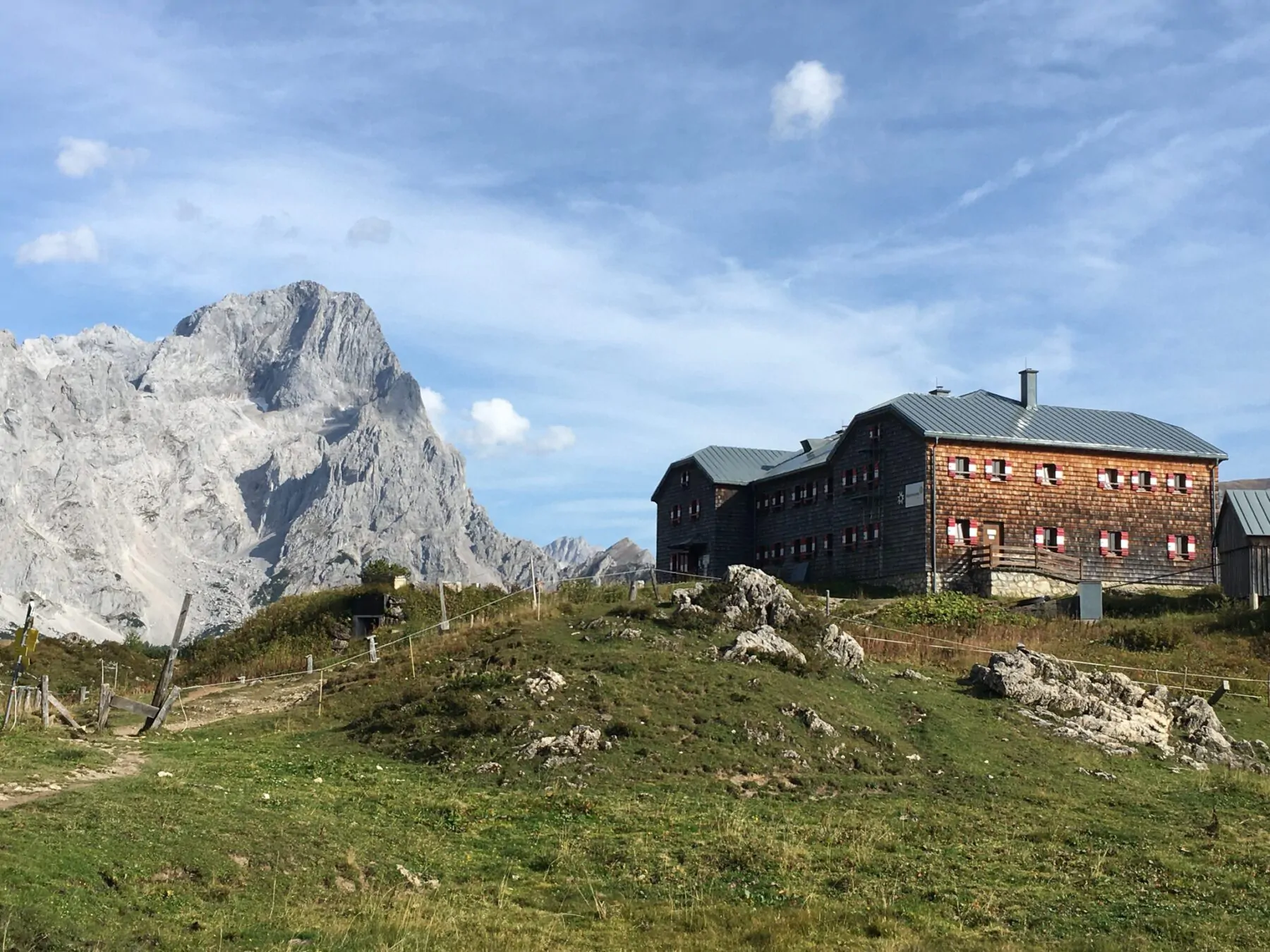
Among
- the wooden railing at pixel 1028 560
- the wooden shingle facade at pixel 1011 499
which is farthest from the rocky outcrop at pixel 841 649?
the wooden railing at pixel 1028 560

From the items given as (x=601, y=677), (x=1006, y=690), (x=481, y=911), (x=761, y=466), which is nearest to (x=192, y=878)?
(x=481, y=911)

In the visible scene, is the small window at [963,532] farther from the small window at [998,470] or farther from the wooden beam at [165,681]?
the wooden beam at [165,681]

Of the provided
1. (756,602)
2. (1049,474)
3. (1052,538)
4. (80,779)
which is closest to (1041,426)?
(1049,474)

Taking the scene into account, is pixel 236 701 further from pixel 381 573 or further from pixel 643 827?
pixel 381 573

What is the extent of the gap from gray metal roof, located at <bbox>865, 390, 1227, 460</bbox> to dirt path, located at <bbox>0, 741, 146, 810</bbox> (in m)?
43.9

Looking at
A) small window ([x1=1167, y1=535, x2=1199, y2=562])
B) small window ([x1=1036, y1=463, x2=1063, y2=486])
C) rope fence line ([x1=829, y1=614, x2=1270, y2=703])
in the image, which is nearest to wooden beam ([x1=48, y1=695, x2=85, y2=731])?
rope fence line ([x1=829, y1=614, x2=1270, y2=703])

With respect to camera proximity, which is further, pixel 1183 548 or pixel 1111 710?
pixel 1183 548

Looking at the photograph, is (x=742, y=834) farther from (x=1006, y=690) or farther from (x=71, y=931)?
(x=1006, y=690)

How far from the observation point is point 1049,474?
6431cm

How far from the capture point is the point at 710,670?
32156 millimetres

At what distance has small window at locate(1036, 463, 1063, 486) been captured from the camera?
6412cm

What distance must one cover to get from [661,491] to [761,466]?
8.58 m

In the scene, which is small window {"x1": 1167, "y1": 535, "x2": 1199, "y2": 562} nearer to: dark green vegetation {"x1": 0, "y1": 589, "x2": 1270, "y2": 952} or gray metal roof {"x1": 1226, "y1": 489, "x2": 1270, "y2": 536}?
gray metal roof {"x1": 1226, "y1": 489, "x2": 1270, "y2": 536}

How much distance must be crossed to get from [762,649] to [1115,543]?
37.1 meters
